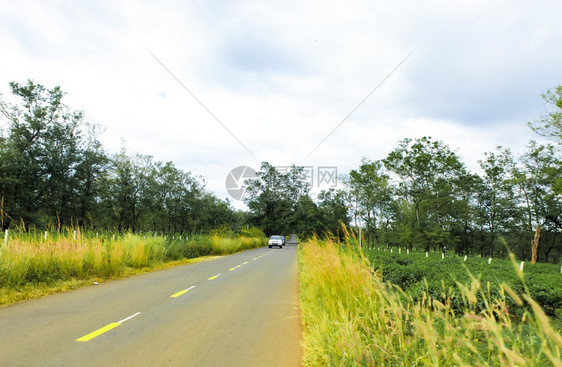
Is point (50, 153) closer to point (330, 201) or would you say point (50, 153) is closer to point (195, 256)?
point (195, 256)

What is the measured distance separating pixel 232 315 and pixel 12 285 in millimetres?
5819

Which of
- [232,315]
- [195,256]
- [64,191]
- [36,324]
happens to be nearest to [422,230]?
[195,256]

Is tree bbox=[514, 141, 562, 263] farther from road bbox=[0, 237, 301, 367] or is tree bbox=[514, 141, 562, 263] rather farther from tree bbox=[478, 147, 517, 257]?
road bbox=[0, 237, 301, 367]

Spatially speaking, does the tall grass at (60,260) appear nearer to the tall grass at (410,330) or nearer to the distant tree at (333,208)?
the tall grass at (410,330)

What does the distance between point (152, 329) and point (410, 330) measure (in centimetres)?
421

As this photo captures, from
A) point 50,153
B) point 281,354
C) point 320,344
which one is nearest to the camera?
point 320,344

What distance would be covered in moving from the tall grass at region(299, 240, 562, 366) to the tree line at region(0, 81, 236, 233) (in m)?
24.6

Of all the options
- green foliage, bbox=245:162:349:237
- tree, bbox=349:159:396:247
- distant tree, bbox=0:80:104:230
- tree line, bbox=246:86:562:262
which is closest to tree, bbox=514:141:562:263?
tree line, bbox=246:86:562:262

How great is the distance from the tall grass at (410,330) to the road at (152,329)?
90cm

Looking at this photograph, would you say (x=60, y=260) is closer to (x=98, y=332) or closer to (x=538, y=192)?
(x=98, y=332)

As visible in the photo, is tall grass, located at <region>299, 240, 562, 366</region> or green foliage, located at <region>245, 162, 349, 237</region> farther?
green foliage, located at <region>245, 162, 349, 237</region>

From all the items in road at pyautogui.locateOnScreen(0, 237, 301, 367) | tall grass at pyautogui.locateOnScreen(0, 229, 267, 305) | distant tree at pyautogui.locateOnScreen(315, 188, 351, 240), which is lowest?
road at pyautogui.locateOnScreen(0, 237, 301, 367)

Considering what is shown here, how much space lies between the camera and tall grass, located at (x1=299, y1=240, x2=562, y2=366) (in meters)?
1.77

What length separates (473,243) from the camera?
5603 centimetres
